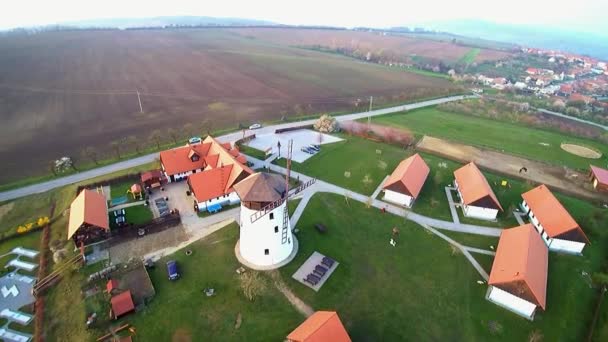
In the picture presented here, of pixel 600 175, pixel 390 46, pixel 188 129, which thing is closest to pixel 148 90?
pixel 188 129

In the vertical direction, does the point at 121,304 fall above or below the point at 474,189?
below

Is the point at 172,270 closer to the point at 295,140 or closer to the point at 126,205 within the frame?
the point at 126,205

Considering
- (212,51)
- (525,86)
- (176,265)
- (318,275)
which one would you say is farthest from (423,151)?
(212,51)

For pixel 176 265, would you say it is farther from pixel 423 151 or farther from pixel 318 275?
pixel 423 151

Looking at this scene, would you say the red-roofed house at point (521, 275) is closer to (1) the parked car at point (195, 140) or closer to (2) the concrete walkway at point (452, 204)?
(2) the concrete walkway at point (452, 204)

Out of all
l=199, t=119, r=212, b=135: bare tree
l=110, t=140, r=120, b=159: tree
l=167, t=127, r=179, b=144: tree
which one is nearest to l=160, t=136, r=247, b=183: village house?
l=167, t=127, r=179, b=144: tree
